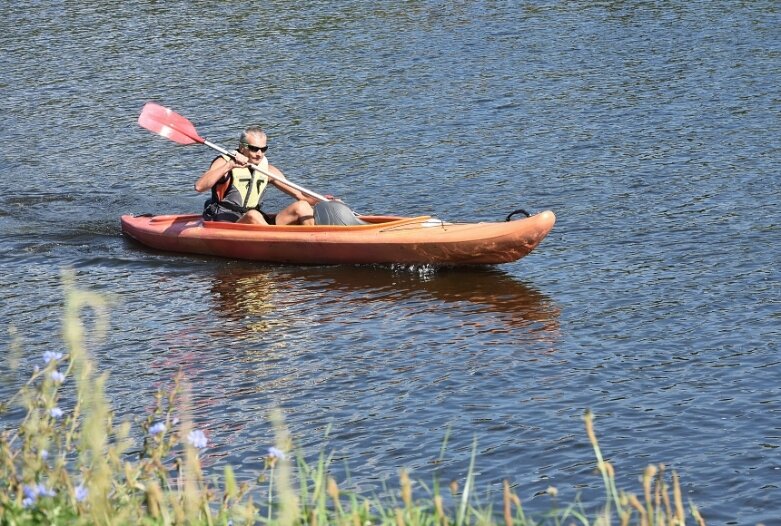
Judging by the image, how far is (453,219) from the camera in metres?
11.3

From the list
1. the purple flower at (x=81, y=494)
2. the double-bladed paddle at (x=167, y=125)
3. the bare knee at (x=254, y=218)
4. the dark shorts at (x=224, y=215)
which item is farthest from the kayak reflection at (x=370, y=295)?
the purple flower at (x=81, y=494)

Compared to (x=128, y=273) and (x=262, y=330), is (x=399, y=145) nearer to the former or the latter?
(x=128, y=273)

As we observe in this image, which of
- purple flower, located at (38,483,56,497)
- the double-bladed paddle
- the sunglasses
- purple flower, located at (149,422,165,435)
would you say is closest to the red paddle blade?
the double-bladed paddle

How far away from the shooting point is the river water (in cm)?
661

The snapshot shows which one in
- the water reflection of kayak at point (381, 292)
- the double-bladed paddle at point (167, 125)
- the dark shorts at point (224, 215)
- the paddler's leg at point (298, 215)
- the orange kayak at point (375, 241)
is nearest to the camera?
the water reflection of kayak at point (381, 292)

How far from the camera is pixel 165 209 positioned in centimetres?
1234

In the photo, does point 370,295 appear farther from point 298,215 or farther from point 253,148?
point 253,148

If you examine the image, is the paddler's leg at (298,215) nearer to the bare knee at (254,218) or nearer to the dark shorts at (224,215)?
the bare knee at (254,218)

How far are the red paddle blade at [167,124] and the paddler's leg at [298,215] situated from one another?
120 cm

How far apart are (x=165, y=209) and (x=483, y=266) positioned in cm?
383

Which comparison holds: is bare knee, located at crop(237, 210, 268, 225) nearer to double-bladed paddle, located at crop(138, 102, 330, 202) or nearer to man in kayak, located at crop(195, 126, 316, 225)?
man in kayak, located at crop(195, 126, 316, 225)

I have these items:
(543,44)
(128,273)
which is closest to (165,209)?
(128,273)

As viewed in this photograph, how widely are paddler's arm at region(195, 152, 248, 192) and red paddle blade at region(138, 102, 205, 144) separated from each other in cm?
78

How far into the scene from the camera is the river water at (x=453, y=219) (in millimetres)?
6609
